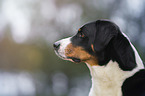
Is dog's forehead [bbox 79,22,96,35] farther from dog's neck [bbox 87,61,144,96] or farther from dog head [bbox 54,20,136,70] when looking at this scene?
dog's neck [bbox 87,61,144,96]

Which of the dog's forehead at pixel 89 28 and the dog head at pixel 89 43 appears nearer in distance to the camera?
the dog head at pixel 89 43

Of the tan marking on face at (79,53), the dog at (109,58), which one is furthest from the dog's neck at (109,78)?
the tan marking on face at (79,53)

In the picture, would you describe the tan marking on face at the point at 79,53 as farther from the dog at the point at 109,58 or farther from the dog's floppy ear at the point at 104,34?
the dog's floppy ear at the point at 104,34

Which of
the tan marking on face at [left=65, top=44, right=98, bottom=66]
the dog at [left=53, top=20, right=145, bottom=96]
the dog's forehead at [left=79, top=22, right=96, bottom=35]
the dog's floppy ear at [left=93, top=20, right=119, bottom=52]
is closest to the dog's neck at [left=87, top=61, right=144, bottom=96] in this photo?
the dog at [left=53, top=20, right=145, bottom=96]

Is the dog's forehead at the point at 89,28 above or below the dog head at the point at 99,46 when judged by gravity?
above

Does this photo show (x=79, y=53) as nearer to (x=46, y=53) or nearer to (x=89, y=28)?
(x=89, y=28)

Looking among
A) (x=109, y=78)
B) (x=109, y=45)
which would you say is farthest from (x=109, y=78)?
(x=109, y=45)

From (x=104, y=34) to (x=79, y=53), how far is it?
0.38 m

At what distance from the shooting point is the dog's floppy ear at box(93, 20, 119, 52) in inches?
87.0

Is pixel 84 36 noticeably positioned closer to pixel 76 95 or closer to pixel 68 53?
pixel 68 53

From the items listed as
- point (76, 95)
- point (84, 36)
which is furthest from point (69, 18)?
point (84, 36)

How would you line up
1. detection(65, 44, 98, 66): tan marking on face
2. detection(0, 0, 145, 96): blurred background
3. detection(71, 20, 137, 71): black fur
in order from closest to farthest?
detection(71, 20, 137, 71): black fur < detection(65, 44, 98, 66): tan marking on face < detection(0, 0, 145, 96): blurred background

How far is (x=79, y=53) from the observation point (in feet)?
7.96

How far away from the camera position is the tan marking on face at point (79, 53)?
2.37 meters
